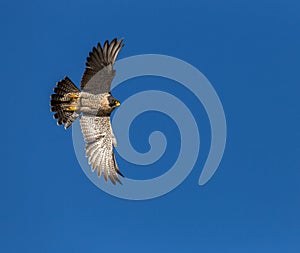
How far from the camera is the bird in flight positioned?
892 inches

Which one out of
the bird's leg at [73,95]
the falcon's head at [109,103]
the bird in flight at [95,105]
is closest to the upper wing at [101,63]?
the bird in flight at [95,105]

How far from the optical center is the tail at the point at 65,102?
928 inches

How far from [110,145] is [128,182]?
100 cm

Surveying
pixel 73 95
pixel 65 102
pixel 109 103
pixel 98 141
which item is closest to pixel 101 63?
pixel 109 103

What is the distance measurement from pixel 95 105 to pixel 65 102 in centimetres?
79

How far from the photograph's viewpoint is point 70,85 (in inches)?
928

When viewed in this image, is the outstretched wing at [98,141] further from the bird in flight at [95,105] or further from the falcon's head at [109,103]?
the falcon's head at [109,103]

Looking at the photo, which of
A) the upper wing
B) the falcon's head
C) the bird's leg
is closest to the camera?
the upper wing

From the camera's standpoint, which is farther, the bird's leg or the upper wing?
the bird's leg

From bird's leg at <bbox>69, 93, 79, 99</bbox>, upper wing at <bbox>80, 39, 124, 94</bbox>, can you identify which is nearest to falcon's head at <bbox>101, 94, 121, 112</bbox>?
upper wing at <bbox>80, 39, 124, 94</bbox>

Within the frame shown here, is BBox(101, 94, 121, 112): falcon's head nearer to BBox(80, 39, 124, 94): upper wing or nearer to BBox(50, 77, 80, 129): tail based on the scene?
BBox(80, 39, 124, 94): upper wing

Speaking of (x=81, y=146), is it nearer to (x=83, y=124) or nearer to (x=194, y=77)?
Result: (x=83, y=124)

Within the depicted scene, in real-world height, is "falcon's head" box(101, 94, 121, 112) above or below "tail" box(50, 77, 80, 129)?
below

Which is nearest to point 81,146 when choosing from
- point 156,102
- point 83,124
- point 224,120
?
point 83,124
